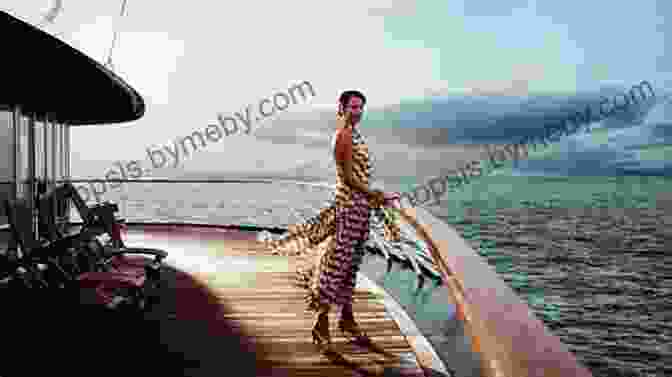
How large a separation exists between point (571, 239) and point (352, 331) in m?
43.2

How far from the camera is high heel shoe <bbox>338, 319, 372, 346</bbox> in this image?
263cm

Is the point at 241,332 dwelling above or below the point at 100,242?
below

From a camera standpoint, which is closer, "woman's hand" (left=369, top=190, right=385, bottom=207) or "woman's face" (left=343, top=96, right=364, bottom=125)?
"woman's hand" (left=369, top=190, right=385, bottom=207)

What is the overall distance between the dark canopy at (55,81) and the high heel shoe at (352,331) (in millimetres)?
1720

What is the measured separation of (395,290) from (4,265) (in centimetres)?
218

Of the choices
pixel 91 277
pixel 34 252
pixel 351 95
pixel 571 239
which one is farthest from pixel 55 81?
pixel 571 239

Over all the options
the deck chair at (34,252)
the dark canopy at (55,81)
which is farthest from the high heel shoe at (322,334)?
the dark canopy at (55,81)

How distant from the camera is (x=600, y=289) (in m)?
25.1

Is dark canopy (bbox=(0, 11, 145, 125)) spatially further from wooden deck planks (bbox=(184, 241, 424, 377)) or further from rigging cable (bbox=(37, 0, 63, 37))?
wooden deck planks (bbox=(184, 241, 424, 377))

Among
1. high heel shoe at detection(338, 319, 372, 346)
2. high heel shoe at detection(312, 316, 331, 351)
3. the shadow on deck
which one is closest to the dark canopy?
the shadow on deck

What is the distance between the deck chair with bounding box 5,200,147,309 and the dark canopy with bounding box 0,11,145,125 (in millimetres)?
731

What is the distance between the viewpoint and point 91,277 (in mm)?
2797

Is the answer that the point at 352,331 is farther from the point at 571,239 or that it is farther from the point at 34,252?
the point at 571,239

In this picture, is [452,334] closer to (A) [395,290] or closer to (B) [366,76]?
(A) [395,290]
